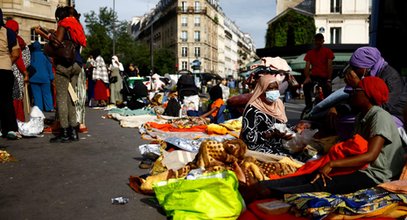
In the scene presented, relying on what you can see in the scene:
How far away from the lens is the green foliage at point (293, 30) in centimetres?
4841

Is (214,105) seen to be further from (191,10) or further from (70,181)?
(191,10)

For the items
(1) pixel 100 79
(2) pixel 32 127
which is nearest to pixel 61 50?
(2) pixel 32 127

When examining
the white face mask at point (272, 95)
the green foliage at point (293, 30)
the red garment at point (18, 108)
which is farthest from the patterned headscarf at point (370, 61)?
the green foliage at point (293, 30)

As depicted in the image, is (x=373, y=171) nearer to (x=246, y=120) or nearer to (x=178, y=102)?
(x=246, y=120)

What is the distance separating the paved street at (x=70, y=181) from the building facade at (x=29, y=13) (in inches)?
1053

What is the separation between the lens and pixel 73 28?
7.86 meters

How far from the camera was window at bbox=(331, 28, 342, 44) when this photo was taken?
48594 millimetres

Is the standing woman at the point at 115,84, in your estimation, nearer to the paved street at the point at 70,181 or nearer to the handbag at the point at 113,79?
the handbag at the point at 113,79

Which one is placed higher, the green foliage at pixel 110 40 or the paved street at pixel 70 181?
the green foliage at pixel 110 40

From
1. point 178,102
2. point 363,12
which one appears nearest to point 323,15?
point 363,12

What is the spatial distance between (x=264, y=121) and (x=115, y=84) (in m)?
13.5

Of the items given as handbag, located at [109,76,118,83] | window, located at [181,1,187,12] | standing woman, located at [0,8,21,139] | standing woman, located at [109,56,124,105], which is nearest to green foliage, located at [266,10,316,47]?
standing woman, located at [109,56,124,105]

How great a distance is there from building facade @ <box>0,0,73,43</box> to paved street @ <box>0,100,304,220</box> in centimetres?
2674

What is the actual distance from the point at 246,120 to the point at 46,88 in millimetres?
9681
